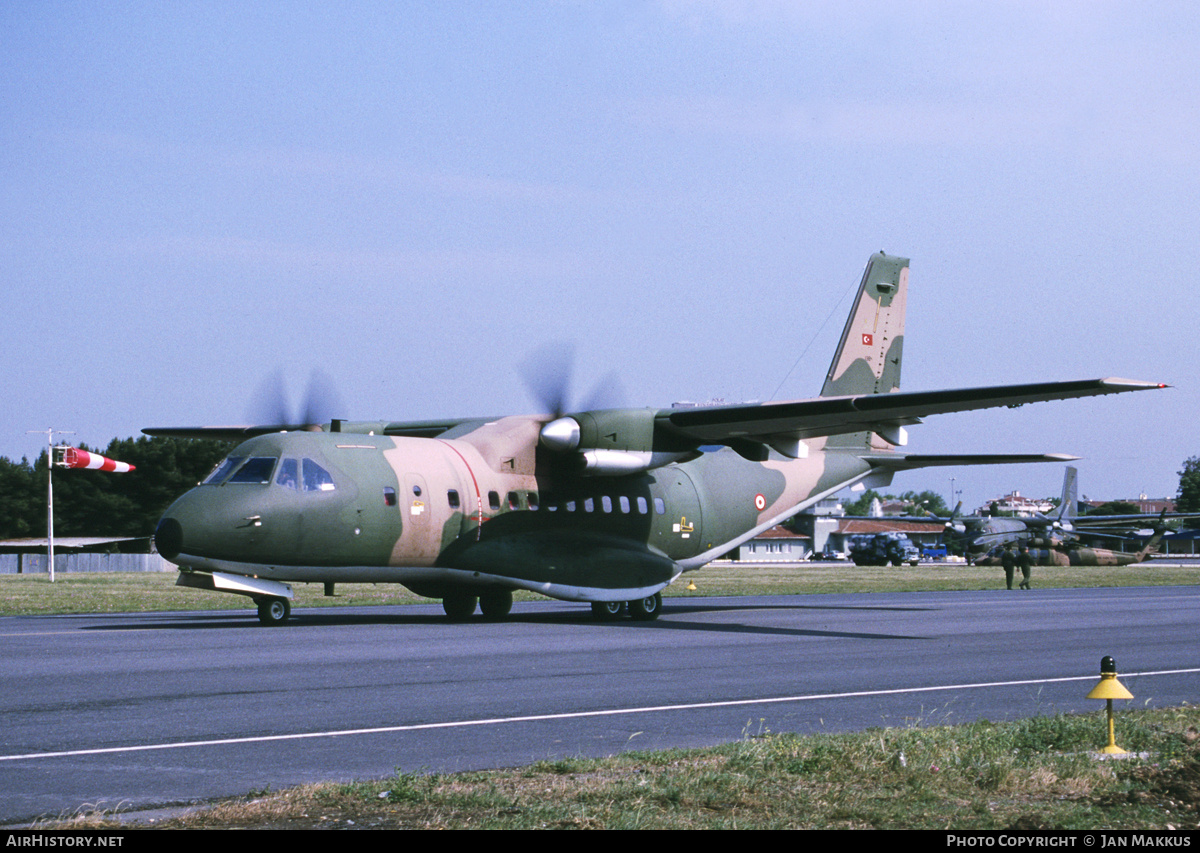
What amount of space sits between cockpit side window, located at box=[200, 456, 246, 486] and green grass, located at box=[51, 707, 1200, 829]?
13.6m

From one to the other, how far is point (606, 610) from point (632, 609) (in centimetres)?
70

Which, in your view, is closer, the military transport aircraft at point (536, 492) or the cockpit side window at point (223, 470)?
the military transport aircraft at point (536, 492)

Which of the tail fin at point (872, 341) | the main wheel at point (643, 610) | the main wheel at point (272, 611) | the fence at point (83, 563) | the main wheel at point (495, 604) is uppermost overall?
the tail fin at point (872, 341)

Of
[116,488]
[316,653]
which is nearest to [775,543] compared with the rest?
[116,488]

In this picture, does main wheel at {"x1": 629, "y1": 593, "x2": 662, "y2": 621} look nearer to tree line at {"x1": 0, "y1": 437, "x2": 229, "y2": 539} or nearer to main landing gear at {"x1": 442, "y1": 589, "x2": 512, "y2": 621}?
main landing gear at {"x1": 442, "y1": 589, "x2": 512, "y2": 621}

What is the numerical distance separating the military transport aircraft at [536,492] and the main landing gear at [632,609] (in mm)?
58

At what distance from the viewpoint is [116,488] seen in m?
84.6

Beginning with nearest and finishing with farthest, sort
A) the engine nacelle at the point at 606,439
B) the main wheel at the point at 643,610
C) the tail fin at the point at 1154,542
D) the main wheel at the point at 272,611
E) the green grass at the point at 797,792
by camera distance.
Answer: the green grass at the point at 797,792, the main wheel at the point at 272,611, the engine nacelle at the point at 606,439, the main wheel at the point at 643,610, the tail fin at the point at 1154,542

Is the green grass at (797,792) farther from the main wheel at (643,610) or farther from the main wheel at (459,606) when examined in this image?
the main wheel at (643,610)

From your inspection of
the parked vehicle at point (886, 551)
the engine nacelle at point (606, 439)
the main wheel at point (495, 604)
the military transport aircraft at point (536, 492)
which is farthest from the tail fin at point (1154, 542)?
the main wheel at point (495, 604)

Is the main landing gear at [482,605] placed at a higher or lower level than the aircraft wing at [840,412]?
lower

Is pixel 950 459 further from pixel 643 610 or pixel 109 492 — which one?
pixel 109 492

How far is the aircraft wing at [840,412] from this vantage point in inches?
787
